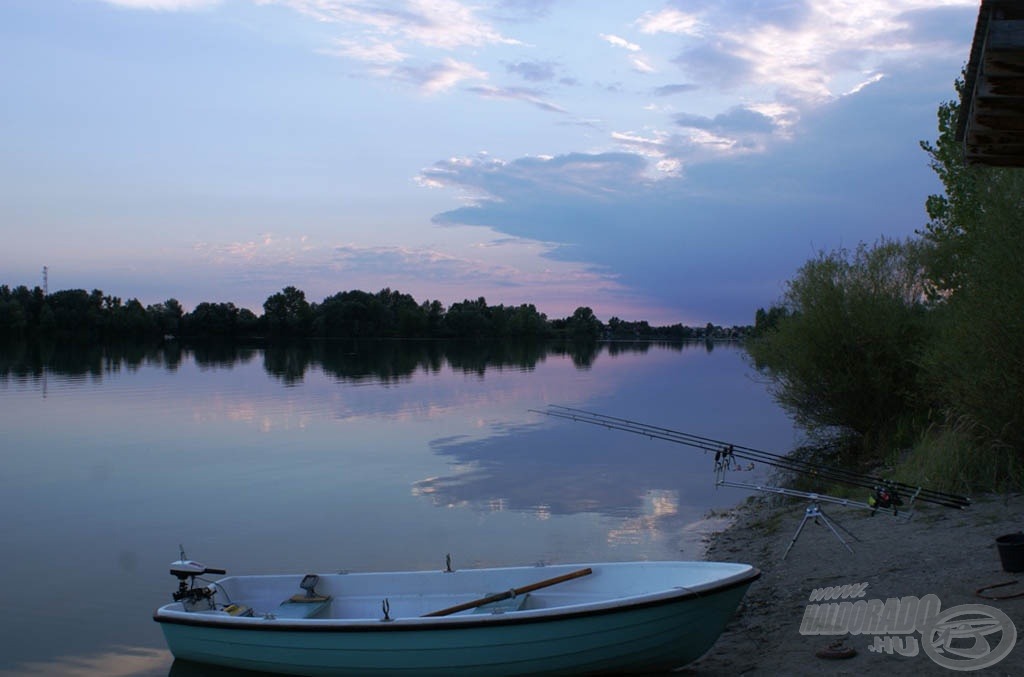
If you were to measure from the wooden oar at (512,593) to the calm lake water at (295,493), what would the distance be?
139 inches

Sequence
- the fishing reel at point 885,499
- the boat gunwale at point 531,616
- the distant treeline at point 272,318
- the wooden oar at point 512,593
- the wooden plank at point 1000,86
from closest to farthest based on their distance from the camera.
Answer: the wooden plank at point 1000,86 → the boat gunwale at point 531,616 → the wooden oar at point 512,593 → the fishing reel at point 885,499 → the distant treeline at point 272,318

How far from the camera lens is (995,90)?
4.69m

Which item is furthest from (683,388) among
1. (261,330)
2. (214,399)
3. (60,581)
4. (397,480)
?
(261,330)

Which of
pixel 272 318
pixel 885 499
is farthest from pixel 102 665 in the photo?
pixel 272 318

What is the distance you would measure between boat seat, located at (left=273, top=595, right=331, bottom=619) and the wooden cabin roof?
7993 millimetres

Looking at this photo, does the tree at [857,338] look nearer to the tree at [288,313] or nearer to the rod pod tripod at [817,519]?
the rod pod tripod at [817,519]

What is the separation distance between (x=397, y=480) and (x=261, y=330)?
129892 mm

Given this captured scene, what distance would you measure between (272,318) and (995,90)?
146m

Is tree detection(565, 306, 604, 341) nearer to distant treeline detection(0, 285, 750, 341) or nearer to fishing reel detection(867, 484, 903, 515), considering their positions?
distant treeline detection(0, 285, 750, 341)

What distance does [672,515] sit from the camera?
16.9 metres

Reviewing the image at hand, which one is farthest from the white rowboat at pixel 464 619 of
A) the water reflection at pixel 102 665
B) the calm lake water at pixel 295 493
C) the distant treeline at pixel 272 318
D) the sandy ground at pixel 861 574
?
the distant treeline at pixel 272 318

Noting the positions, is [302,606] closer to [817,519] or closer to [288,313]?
[817,519]

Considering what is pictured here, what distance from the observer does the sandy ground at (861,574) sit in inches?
289

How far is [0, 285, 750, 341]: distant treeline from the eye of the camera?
121m
